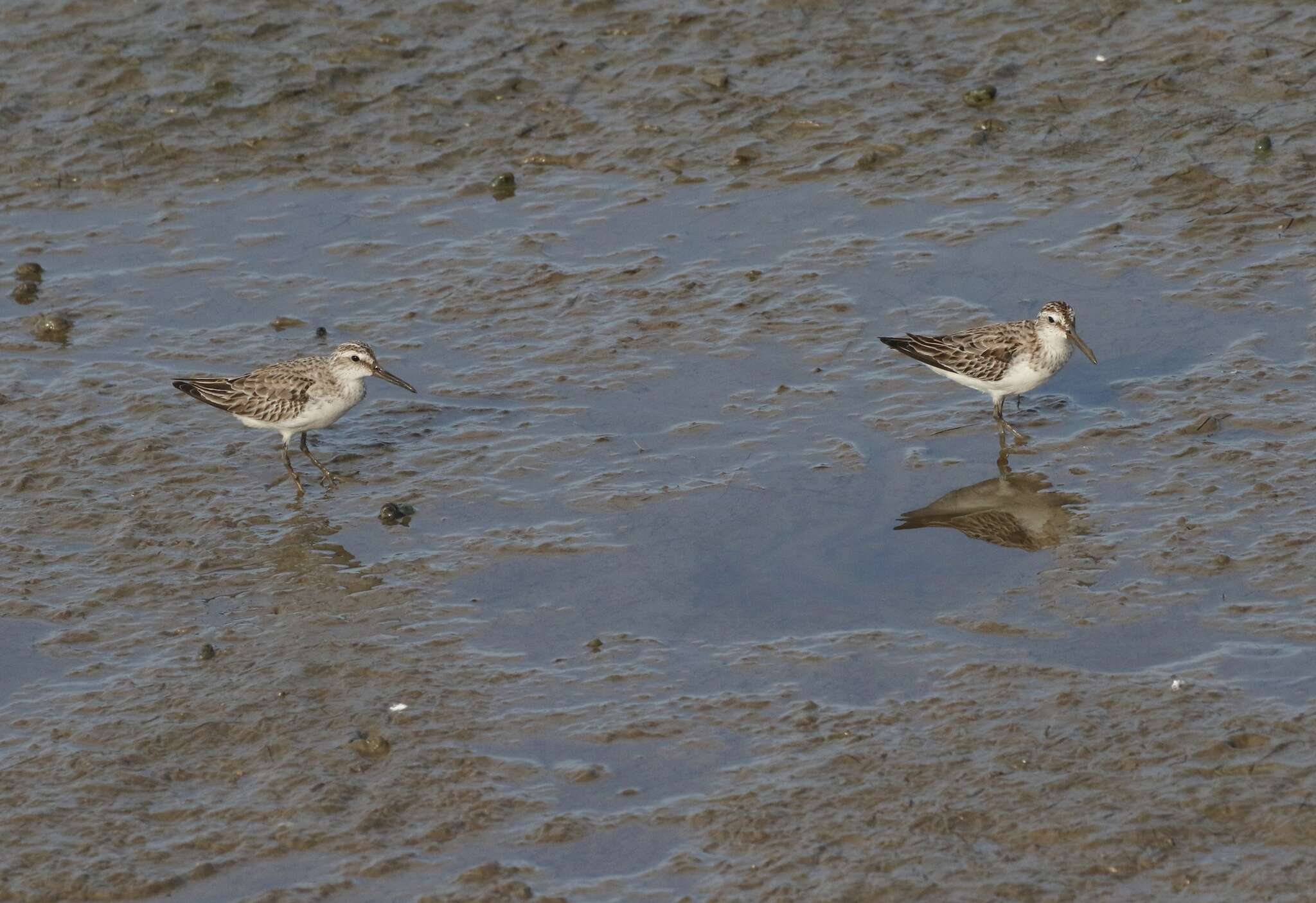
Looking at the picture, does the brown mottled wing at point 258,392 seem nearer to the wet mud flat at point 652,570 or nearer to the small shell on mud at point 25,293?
the wet mud flat at point 652,570

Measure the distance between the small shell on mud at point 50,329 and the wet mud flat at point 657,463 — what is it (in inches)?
2.2

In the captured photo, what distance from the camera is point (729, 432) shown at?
12.8 m

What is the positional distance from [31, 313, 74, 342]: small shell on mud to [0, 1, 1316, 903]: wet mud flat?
55 mm

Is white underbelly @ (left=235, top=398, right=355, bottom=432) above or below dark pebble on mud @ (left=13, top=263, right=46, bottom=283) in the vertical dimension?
below

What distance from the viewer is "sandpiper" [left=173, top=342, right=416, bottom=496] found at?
1282 centimetres

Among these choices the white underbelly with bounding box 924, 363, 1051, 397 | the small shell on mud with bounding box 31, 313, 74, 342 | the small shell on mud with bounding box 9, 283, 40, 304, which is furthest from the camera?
the small shell on mud with bounding box 9, 283, 40, 304

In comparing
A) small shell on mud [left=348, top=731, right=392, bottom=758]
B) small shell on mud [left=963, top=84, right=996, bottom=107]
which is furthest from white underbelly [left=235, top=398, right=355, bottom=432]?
small shell on mud [left=963, top=84, right=996, bottom=107]

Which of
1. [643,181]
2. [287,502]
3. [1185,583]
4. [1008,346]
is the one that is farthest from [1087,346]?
[287,502]

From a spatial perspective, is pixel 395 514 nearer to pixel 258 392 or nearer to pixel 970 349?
pixel 258 392

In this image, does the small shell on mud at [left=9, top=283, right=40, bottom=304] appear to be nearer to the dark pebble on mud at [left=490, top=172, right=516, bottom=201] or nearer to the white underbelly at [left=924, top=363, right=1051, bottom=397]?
the dark pebble on mud at [left=490, top=172, right=516, bottom=201]

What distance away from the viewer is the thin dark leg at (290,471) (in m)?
12.9

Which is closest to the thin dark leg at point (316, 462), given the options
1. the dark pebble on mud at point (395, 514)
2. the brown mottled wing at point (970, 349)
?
the dark pebble on mud at point (395, 514)

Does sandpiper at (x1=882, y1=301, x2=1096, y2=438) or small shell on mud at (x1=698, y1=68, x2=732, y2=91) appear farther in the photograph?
small shell on mud at (x1=698, y1=68, x2=732, y2=91)

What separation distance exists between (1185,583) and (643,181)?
803cm
